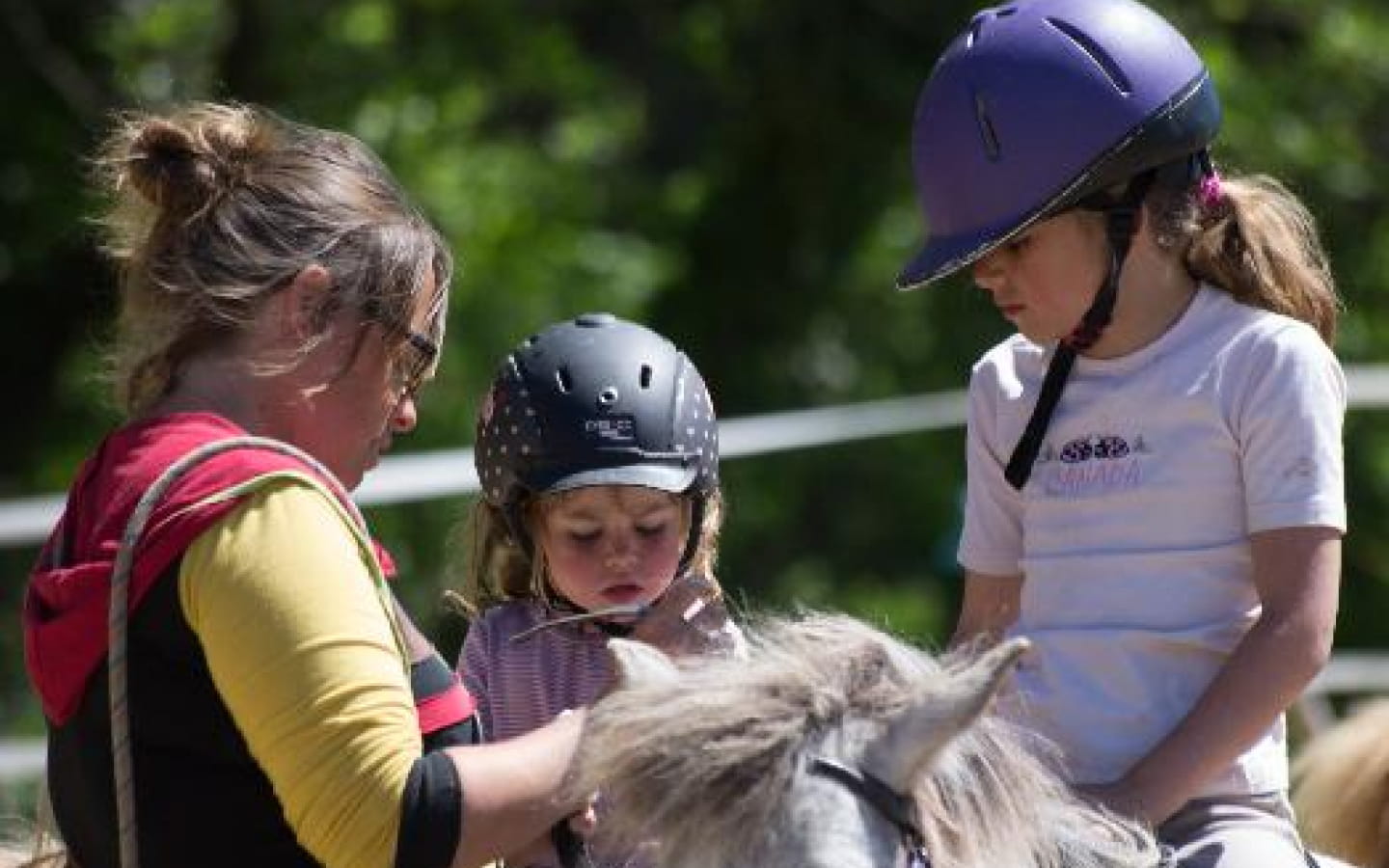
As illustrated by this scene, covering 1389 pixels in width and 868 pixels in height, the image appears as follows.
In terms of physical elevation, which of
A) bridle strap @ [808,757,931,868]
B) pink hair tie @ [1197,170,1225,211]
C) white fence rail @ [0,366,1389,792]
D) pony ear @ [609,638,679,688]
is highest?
pink hair tie @ [1197,170,1225,211]

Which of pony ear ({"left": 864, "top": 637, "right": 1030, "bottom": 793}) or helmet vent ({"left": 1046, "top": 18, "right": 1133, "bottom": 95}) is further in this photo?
helmet vent ({"left": 1046, "top": 18, "right": 1133, "bottom": 95})

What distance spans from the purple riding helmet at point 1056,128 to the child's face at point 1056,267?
17 millimetres

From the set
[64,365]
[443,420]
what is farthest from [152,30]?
[443,420]

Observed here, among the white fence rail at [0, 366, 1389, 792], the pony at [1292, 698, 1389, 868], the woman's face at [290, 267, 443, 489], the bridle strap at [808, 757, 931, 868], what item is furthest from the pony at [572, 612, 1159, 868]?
the white fence rail at [0, 366, 1389, 792]

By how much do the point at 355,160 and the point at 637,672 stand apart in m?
0.86

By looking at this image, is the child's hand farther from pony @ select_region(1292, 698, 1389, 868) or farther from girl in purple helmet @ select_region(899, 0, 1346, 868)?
pony @ select_region(1292, 698, 1389, 868)

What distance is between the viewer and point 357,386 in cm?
320

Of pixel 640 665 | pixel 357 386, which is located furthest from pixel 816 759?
pixel 357 386

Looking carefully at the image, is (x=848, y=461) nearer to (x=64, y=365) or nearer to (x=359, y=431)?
(x=64, y=365)

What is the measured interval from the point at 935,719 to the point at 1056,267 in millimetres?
1144

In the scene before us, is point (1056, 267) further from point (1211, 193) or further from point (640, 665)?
point (640, 665)

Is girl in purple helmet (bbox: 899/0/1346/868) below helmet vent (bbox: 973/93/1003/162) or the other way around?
below

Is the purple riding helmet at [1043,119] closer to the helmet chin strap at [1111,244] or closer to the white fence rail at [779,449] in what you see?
the helmet chin strap at [1111,244]

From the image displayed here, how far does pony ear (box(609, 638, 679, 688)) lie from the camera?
282 centimetres
